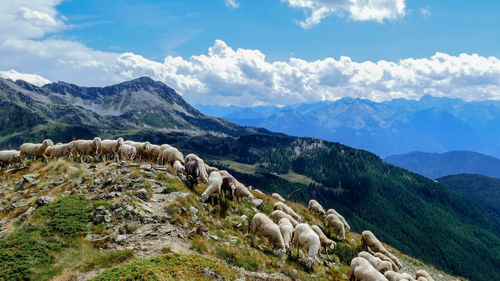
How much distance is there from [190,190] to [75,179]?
9747 mm

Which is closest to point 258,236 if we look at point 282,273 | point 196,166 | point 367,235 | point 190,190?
point 282,273

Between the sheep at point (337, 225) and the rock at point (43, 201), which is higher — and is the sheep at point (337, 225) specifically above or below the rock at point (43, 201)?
below

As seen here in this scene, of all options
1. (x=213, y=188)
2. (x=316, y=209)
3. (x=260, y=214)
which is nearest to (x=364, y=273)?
(x=260, y=214)

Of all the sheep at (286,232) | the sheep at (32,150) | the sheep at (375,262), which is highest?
the sheep at (32,150)

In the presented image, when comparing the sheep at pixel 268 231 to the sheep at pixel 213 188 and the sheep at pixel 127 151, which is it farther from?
the sheep at pixel 127 151

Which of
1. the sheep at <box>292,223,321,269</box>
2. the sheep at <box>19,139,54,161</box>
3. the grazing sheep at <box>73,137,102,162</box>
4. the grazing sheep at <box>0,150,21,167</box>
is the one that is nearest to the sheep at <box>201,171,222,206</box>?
the sheep at <box>292,223,321,269</box>

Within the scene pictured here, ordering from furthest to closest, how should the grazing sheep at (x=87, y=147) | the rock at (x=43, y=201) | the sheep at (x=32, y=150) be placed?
1. the sheep at (x=32, y=150)
2. the grazing sheep at (x=87, y=147)
3. the rock at (x=43, y=201)

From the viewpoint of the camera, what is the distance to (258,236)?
69.2ft

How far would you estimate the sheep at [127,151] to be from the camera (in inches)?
1203

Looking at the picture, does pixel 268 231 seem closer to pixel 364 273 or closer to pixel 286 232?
pixel 286 232

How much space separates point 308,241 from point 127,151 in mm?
22614

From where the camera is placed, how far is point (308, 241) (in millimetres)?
20438

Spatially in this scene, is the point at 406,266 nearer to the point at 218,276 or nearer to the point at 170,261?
the point at 218,276

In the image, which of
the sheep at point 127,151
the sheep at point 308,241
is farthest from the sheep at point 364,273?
the sheep at point 127,151
